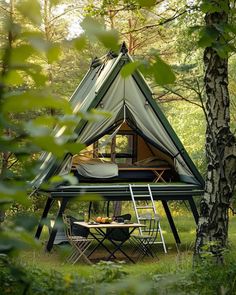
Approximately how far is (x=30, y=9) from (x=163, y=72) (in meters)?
0.30

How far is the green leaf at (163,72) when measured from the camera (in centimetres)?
80

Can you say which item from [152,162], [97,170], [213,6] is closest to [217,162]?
[213,6]

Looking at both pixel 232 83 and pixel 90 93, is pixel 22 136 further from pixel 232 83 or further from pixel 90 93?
pixel 232 83

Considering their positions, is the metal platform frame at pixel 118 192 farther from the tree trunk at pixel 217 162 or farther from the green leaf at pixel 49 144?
the green leaf at pixel 49 144

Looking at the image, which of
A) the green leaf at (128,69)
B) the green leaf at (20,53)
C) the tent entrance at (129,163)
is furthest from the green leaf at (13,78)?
the tent entrance at (129,163)

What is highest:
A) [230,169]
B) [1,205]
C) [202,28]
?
[202,28]

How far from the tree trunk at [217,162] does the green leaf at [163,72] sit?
377cm

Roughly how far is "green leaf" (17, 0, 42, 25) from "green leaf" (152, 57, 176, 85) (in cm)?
28

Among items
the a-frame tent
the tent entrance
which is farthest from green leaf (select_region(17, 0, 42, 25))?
the tent entrance

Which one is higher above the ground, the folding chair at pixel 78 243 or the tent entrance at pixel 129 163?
the tent entrance at pixel 129 163

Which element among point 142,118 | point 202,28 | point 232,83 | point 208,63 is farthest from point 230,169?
point 232,83

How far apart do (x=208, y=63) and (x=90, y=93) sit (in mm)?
4951

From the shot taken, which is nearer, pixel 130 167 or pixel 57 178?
pixel 57 178

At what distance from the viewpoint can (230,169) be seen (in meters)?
4.62
